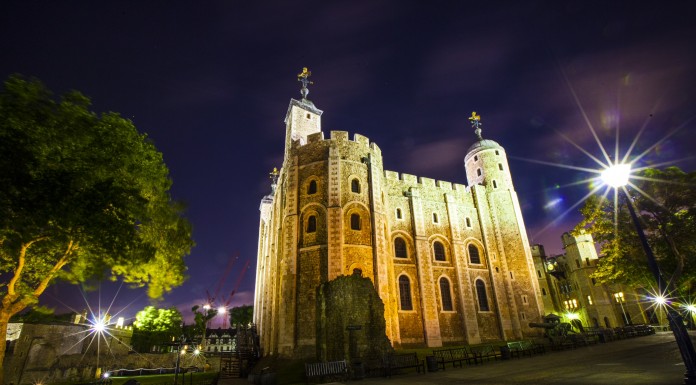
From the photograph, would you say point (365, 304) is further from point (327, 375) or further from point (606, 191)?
point (606, 191)

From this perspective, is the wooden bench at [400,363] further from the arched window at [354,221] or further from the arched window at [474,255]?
the arched window at [474,255]

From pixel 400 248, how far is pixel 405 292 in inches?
142

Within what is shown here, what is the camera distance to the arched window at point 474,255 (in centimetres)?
3050

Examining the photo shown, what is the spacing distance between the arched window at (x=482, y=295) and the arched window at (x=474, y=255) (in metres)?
1.76

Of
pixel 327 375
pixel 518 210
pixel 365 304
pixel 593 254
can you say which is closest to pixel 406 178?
pixel 518 210

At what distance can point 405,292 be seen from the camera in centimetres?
2562

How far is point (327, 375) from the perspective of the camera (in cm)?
1312

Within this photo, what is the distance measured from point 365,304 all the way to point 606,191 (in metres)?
18.8

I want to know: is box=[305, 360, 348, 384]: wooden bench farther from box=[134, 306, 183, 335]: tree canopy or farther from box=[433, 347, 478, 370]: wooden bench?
box=[134, 306, 183, 335]: tree canopy

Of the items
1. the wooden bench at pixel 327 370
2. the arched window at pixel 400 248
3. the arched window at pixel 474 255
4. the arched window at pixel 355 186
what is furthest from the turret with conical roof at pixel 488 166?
the wooden bench at pixel 327 370

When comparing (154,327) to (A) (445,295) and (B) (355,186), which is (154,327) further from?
(A) (445,295)

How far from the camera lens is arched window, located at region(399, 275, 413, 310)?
2519 centimetres

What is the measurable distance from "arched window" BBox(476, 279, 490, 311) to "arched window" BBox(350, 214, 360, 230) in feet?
44.8


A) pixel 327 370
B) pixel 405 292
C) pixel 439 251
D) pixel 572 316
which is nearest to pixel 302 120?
pixel 439 251
